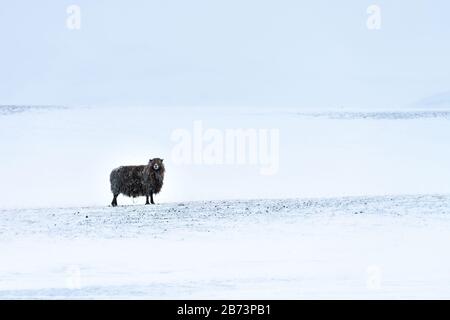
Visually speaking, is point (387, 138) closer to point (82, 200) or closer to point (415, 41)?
point (415, 41)

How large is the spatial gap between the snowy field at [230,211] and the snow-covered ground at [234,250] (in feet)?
0.06

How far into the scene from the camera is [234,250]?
783 cm

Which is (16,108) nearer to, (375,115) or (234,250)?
(234,250)


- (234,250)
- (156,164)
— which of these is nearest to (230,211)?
(156,164)

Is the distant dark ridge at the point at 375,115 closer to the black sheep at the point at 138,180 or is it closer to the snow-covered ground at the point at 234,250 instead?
the snow-covered ground at the point at 234,250

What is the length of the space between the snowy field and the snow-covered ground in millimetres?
17

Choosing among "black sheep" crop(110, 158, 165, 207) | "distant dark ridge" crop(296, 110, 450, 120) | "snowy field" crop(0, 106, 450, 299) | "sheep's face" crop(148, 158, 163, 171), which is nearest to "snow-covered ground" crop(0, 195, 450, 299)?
"snowy field" crop(0, 106, 450, 299)

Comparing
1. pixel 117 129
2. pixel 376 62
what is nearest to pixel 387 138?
pixel 376 62

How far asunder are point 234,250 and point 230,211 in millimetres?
1109

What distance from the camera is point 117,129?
925cm

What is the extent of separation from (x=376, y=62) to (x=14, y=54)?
3.54m

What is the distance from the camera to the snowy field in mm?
7266

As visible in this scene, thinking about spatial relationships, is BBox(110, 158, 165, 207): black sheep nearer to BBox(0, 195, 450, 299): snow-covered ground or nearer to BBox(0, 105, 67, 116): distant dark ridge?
BBox(0, 195, 450, 299): snow-covered ground

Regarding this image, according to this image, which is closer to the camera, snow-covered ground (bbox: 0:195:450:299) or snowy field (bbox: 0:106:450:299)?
snow-covered ground (bbox: 0:195:450:299)
